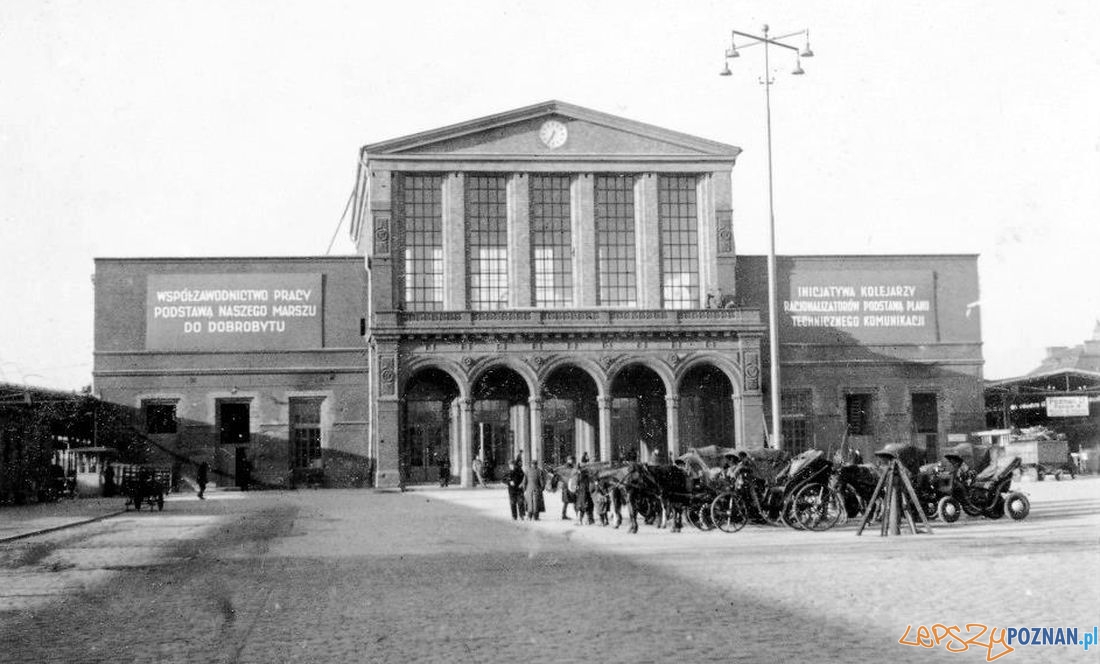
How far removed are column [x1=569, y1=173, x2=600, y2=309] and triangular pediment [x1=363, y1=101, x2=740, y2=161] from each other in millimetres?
1437

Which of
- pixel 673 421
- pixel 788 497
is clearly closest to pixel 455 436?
pixel 673 421

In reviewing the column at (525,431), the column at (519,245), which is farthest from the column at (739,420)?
the column at (519,245)

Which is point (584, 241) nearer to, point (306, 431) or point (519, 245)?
point (519, 245)

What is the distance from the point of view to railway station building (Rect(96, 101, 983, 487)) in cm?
4447

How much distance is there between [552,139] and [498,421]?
1179cm

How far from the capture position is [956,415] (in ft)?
160

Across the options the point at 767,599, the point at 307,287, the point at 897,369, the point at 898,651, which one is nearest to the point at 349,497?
the point at 307,287

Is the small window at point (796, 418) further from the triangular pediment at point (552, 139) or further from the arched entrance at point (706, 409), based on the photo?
the triangular pediment at point (552, 139)

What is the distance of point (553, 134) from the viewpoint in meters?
47.6

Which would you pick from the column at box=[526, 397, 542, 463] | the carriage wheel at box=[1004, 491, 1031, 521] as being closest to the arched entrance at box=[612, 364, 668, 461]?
the column at box=[526, 397, 542, 463]

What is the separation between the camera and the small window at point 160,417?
45281 millimetres

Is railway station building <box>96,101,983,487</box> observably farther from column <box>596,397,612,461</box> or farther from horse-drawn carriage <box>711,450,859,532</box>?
horse-drawn carriage <box>711,450,859,532</box>

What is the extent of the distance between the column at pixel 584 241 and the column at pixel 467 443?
21.4ft

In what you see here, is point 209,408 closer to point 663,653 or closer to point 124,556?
point 124,556
